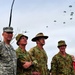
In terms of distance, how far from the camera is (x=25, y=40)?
332 inches

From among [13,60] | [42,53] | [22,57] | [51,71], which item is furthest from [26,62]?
[51,71]

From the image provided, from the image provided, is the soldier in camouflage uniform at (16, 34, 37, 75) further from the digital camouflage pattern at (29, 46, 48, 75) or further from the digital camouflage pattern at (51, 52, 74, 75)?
the digital camouflage pattern at (51, 52, 74, 75)

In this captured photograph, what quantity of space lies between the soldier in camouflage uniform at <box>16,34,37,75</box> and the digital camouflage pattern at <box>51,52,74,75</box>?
1.93m

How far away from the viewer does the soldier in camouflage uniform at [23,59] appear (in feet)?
26.5

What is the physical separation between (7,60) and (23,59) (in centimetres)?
99

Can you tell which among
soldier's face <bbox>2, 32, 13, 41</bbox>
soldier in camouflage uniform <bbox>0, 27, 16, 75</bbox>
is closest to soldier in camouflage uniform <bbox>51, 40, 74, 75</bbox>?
soldier in camouflage uniform <bbox>0, 27, 16, 75</bbox>

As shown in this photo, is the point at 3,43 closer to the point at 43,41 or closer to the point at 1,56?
the point at 1,56

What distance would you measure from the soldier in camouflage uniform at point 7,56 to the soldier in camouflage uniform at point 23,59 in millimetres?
640

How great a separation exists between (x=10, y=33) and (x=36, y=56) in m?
2.05

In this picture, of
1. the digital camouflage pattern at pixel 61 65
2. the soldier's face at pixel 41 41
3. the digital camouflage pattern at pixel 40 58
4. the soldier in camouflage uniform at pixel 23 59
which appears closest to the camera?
the soldier in camouflage uniform at pixel 23 59

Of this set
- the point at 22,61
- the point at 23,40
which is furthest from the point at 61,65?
the point at 22,61

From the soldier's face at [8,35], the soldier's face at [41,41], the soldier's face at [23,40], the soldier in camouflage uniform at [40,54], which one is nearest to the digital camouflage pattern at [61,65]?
the soldier in camouflage uniform at [40,54]

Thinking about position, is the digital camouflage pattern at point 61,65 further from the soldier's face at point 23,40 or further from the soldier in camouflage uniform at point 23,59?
the soldier's face at point 23,40

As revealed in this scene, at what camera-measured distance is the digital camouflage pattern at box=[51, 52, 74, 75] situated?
1016cm
